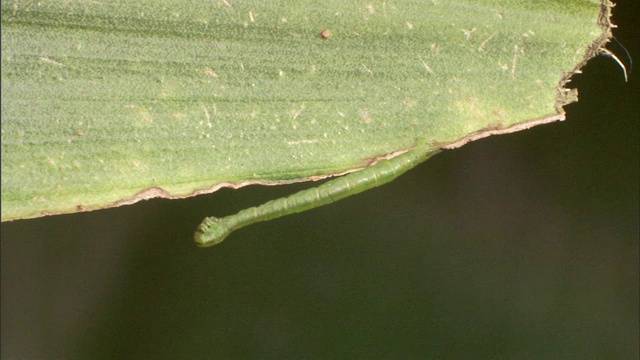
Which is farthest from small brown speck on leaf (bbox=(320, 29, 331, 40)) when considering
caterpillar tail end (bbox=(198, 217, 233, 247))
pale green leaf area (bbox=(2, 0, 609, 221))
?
caterpillar tail end (bbox=(198, 217, 233, 247))

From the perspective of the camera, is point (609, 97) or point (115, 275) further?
point (115, 275)

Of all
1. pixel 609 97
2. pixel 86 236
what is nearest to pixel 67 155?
pixel 86 236

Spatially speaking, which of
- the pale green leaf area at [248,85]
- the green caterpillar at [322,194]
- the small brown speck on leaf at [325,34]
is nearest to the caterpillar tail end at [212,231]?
the green caterpillar at [322,194]

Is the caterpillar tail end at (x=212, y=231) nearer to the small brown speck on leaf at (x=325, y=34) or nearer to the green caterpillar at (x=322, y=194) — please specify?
the green caterpillar at (x=322, y=194)

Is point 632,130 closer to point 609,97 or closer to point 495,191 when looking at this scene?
point 609,97

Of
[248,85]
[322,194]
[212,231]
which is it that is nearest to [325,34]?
[248,85]

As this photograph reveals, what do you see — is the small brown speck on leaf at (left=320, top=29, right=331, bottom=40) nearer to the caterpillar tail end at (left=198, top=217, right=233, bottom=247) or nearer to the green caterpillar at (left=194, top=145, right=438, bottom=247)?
the green caterpillar at (left=194, top=145, right=438, bottom=247)

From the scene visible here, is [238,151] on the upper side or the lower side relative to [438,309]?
upper
